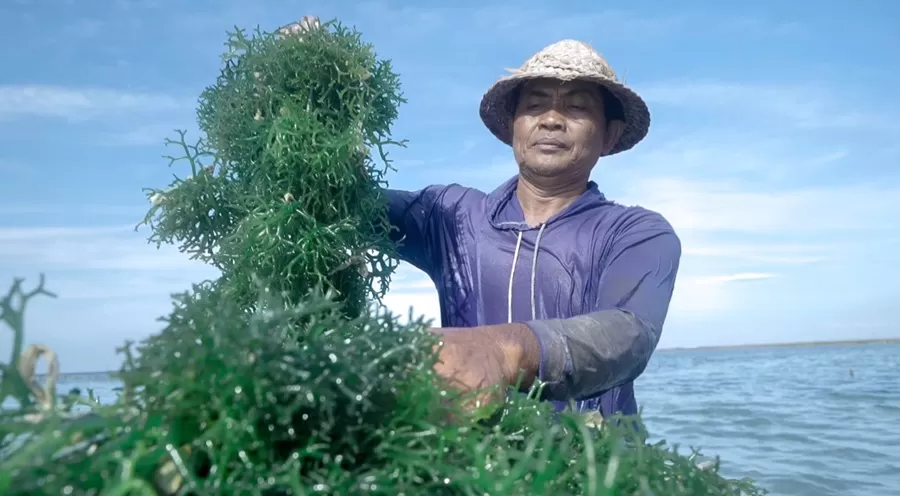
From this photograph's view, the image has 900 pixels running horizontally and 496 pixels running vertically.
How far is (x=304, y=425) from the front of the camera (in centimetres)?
64

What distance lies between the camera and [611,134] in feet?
8.95

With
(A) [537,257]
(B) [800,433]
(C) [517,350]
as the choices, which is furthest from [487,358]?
(B) [800,433]

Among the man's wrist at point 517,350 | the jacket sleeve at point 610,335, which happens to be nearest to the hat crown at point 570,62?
the jacket sleeve at point 610,335

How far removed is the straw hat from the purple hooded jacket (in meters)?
0.37

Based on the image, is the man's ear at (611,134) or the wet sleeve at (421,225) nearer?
the wet sleeve at (421,225)

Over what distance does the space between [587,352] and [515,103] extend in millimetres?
1696

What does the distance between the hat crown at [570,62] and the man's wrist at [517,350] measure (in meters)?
1.32

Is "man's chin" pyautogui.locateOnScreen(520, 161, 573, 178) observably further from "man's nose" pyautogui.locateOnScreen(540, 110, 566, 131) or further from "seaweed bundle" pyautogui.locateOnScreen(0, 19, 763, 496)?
"seaweed bundle" pyautogui.locateOnScreen(0, 19, 763, 496)

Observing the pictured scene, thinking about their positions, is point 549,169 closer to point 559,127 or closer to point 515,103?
point 559,127

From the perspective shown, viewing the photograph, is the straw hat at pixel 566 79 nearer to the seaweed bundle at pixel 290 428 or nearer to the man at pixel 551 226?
the man at pixel 551 226

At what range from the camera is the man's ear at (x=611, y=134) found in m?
2.71

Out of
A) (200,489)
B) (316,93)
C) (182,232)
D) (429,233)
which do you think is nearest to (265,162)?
(316,93)

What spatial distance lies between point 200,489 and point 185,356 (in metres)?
0.12

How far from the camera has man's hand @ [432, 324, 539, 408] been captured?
0.96 m
